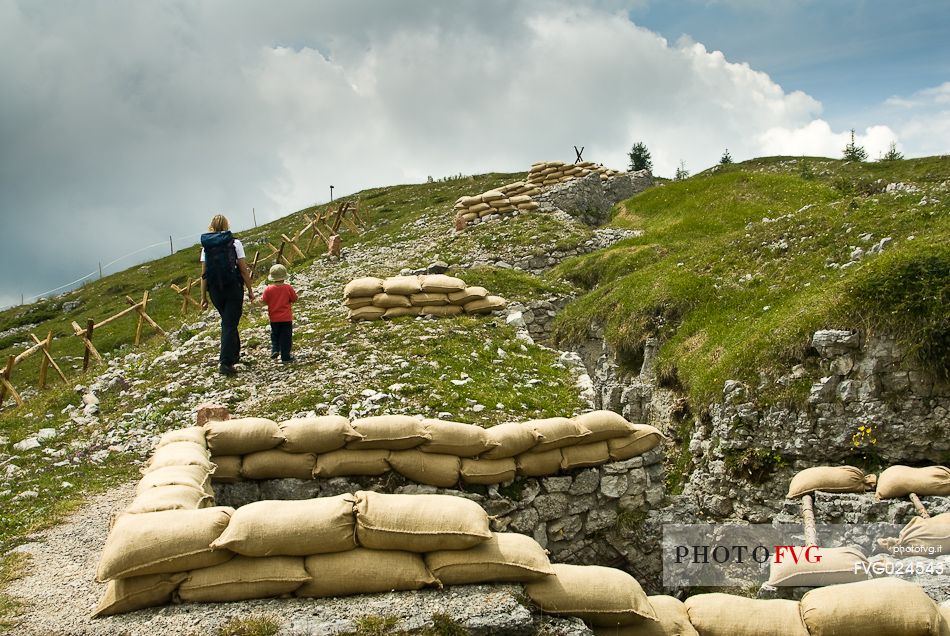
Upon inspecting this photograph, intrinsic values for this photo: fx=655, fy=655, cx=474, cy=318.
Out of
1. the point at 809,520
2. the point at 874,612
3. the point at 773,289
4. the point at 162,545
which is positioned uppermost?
the point at 773,289

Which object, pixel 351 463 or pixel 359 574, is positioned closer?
pixel 359 574

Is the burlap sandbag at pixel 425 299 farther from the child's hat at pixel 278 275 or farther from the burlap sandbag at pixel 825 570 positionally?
the burlap sandbag at pixel 825 570

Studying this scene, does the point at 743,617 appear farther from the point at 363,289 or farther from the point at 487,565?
the point at 363,289

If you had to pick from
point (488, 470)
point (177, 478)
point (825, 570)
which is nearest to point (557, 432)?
point (488, 470)

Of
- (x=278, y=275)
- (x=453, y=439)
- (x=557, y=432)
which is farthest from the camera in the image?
(x=278, y=275)

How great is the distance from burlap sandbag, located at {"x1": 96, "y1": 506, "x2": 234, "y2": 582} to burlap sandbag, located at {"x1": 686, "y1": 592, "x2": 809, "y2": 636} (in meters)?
4.21

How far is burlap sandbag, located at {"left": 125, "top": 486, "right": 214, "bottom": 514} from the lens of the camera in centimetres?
587

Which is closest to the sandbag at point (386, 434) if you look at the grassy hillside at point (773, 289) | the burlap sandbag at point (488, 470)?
the burlap sandbag at point (488, 470)

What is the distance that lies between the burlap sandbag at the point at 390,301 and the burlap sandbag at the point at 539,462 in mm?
8149

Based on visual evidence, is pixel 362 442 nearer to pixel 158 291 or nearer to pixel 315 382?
pixel 315 382

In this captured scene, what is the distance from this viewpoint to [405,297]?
54.5ft

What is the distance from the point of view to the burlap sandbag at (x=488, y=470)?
28.5ft

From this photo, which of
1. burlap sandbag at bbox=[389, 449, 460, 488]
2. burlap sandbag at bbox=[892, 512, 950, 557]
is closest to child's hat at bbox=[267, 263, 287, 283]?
burlap sandbag at bbox=[389, 449, 460, 488]

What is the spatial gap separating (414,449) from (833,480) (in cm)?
625
